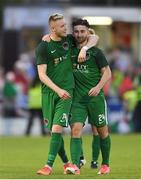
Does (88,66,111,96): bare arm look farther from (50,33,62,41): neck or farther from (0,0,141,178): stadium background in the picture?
(0,0,141,178): stadium background

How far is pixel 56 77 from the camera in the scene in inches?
555

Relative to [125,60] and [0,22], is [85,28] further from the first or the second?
[0,22]

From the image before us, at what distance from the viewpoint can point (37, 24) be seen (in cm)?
3638

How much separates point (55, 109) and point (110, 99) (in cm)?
1468

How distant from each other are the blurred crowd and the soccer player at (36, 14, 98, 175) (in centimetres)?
1255

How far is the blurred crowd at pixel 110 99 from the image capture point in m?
27.3

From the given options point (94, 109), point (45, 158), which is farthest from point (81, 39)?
point (45, 158)

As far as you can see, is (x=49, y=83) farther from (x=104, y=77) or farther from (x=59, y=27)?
(x=104, y=77)

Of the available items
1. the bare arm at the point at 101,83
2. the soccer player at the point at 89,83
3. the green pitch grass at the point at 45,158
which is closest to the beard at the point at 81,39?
the soccer player at the point at 89,83

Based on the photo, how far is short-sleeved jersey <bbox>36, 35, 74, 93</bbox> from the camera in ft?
46.2

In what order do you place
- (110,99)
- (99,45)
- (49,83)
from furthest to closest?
(99,45)
(110,99)
(49,83)

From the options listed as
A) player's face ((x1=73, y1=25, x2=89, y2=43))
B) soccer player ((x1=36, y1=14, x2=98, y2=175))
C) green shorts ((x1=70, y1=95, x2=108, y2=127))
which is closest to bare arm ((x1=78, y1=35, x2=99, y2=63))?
soccer player ((x1=36, y1=14, x2=98, y2=175))

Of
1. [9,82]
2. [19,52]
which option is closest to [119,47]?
[19,52]

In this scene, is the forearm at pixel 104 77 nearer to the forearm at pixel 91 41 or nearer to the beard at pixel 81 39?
the forearm at pixel 91 41
